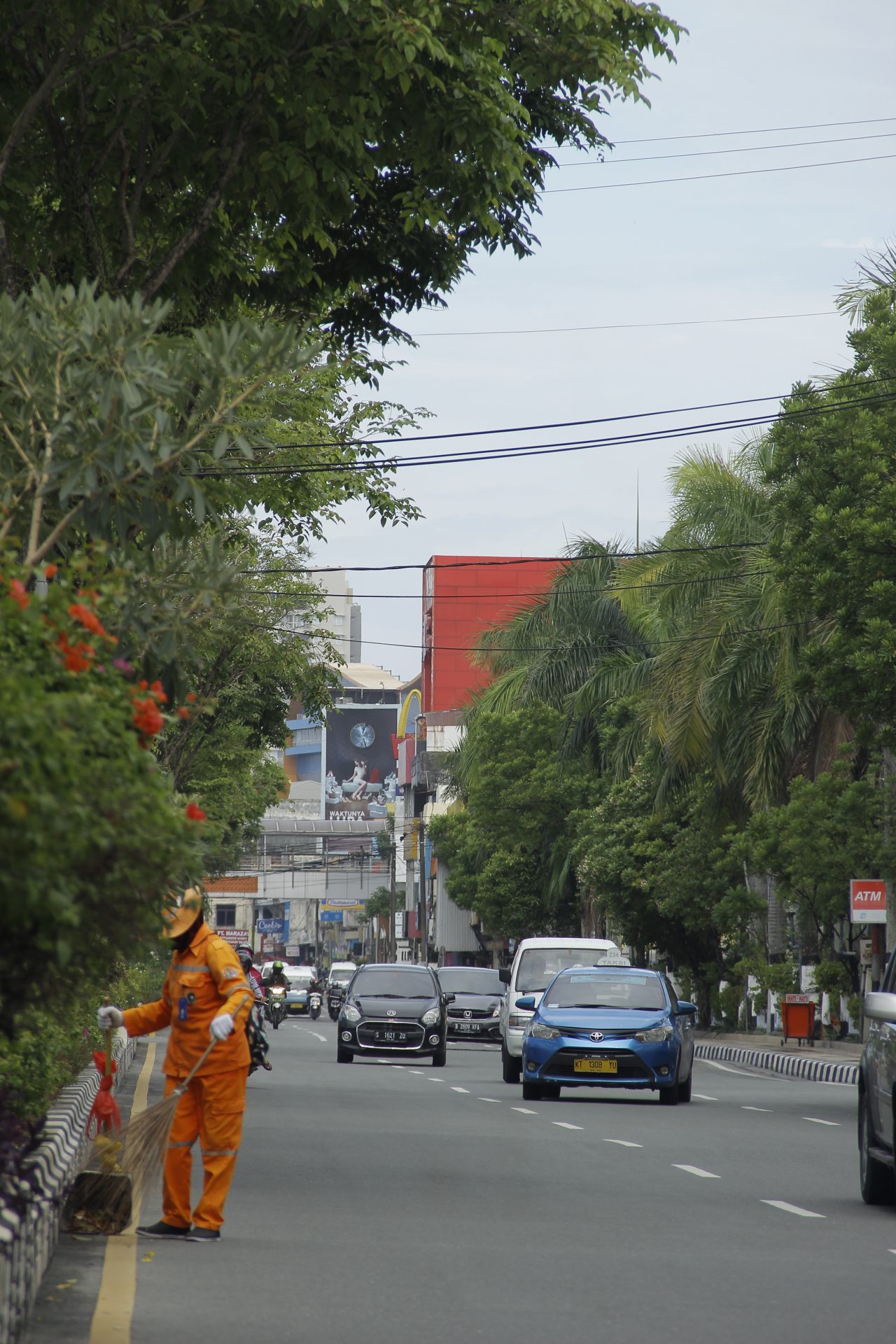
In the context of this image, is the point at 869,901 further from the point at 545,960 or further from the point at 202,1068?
the point at 202,1068

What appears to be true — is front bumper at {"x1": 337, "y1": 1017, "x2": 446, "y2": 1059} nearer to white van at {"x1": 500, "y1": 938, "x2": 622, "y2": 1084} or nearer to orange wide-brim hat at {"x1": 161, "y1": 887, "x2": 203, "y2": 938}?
white van at {"x1": 500, "y1": 938, "x2": 622, "y2": 1084}

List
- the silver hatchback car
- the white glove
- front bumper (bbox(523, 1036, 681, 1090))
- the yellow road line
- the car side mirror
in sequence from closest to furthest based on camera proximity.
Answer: the yellow road line, the white glove, the car side mirror, the silver hatchback car, front bumper (bbox(523, 1036, 681, 1090))

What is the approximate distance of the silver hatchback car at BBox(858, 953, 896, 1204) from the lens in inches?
459

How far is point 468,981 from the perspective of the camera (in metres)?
43.3

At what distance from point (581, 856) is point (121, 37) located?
42687mm

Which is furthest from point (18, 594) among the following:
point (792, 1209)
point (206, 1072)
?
point (792, 1209)

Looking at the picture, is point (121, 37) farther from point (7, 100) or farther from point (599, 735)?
point (599, 735)

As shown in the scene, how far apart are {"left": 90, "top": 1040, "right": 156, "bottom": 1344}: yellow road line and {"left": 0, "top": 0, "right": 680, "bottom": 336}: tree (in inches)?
243

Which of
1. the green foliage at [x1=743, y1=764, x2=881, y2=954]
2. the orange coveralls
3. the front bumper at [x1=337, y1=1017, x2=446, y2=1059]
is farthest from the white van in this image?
the orange coveralls

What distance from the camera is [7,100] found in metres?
13.4

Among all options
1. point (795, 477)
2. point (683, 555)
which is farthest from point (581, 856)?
point (795, 477)

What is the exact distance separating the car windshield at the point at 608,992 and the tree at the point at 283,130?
9.64 meters

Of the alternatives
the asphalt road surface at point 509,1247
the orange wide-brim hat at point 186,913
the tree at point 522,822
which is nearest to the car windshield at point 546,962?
the asphalt road surface at point 509,1247

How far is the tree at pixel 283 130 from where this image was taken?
12.5 metres
